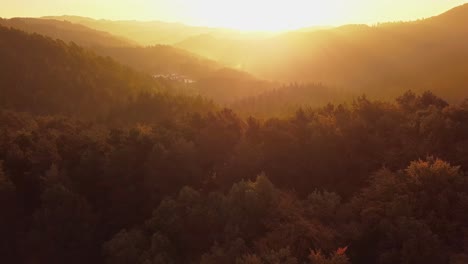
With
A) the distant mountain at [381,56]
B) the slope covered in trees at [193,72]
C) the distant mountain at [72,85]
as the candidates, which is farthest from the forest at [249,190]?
the slope covered in trees at [193,72]

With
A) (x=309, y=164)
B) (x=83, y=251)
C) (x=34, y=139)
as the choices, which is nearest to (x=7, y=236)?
(x=83, y=251)

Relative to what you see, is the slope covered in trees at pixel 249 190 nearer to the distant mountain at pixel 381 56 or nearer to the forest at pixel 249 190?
the forest at pixel 249 190

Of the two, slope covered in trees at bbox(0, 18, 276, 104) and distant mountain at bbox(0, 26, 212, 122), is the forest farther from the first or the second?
slope covered in trees at bbox(0, 18, 276, 104)

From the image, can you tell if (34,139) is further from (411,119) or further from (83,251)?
(411,119)

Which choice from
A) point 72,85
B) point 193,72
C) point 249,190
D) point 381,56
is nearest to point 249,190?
point 249,190

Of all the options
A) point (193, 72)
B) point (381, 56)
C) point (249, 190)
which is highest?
point (381, 56)

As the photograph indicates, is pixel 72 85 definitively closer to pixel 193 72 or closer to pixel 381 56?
pixel 193 72

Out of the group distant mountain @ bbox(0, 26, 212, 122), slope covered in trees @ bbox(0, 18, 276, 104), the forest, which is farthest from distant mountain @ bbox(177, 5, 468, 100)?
the forest
